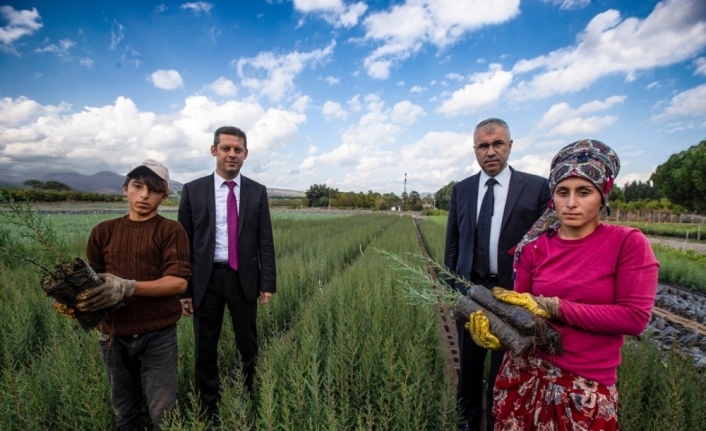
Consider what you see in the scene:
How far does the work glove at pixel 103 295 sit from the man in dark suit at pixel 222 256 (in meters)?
0.92

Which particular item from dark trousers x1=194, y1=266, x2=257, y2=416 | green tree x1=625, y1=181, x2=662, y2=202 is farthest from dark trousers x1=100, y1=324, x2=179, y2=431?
green tree x1=625, y1=181, x2=662, y2=202

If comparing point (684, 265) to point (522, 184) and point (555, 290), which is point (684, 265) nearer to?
point (522, 184)

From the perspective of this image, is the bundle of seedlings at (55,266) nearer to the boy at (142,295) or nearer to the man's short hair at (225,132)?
the boy at (142,295)

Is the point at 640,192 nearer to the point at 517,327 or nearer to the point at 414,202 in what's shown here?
the point at 414,202

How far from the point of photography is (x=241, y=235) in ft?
8.28

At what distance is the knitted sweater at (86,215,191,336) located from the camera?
69.8 inches

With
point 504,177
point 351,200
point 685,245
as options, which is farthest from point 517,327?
point 351,200

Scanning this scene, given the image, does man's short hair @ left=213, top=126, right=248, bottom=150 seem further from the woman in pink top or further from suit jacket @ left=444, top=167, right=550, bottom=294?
the woman in pink top

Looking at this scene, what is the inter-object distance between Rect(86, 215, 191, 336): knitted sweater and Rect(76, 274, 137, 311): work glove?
31cm

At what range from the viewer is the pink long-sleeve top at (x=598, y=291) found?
3.79 ft

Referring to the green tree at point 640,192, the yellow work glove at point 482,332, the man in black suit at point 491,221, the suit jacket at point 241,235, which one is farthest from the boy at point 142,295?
the green tree at point 640,192

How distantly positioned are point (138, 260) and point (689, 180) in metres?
33.4

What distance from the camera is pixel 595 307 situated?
3.89 feet

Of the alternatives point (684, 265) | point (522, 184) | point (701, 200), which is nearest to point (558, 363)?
point (522, 184)
